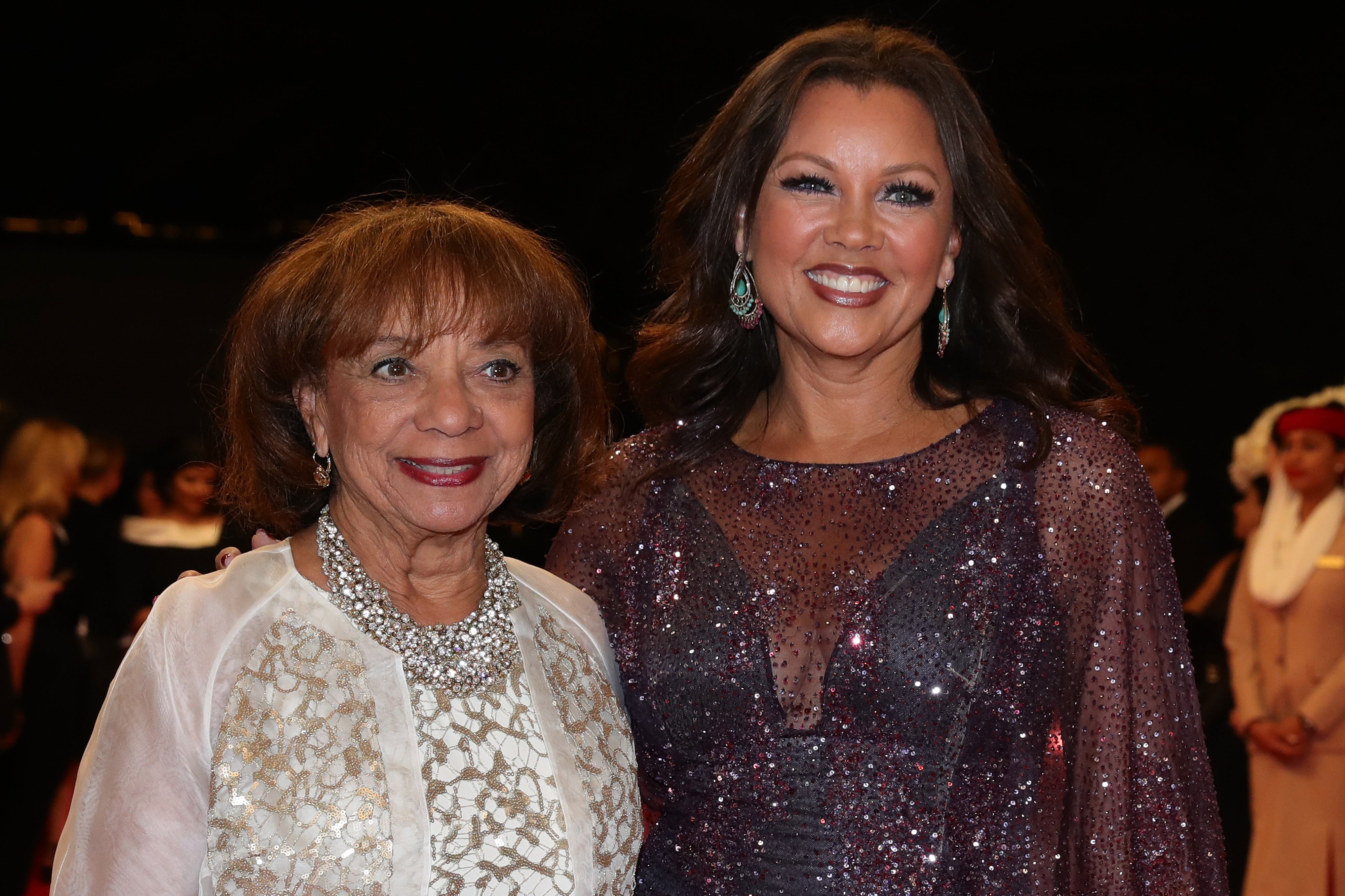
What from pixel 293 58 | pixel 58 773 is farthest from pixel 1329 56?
pixel 58 773

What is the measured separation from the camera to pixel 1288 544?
5.19 m

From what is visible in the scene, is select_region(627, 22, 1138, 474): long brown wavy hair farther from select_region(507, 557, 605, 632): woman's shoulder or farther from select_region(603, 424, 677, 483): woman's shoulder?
select_region(507, 557, 605, 632): woman's shoulder

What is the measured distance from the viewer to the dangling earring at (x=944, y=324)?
2.34m

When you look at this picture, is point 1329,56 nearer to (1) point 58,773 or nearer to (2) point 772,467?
(2) point 772,467

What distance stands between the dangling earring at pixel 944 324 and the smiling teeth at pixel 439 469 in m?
0.92

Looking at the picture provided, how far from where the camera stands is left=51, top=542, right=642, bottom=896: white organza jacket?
1.65 metres

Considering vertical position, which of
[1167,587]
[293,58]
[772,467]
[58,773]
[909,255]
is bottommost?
[58,773]

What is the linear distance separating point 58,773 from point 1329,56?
18.9 ft

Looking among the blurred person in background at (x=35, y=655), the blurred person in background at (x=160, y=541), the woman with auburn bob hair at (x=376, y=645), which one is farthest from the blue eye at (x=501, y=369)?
the blurred person in background at (x=35, y=655)

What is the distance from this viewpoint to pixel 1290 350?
22.1 feet

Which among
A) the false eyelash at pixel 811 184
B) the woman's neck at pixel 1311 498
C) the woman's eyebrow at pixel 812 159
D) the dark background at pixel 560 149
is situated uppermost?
the dark background at pixel 560 149

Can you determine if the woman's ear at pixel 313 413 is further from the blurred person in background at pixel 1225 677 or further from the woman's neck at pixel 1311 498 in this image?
the woman's neck at pixel 1311 498

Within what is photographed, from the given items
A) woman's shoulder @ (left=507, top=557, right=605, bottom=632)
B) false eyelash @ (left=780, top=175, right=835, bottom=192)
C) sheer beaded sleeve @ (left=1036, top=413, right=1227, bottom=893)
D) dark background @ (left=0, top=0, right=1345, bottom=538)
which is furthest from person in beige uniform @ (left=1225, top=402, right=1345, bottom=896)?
woman's shoulder @ (left=507, top=557, right=605, bottom=632)

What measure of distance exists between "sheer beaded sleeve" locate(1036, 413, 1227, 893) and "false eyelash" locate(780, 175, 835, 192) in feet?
1.96
